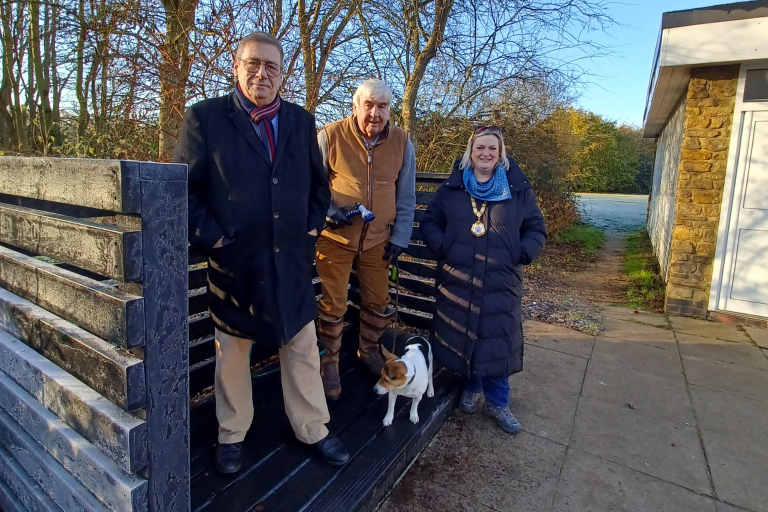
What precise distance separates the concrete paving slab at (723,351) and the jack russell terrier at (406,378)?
292 cm

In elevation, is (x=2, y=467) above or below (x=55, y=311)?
below

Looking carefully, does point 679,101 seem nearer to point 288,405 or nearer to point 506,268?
point 506,268

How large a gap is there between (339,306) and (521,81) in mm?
7540

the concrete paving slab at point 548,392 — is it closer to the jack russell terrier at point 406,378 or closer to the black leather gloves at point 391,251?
the jack russell terrier at point 406,378

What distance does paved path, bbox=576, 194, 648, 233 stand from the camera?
14938 millimetres

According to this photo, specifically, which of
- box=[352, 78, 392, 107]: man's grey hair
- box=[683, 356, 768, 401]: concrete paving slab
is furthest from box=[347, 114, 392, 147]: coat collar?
box=[683, 356, 768, 401]: concrete paving slab

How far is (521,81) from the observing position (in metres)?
8.76

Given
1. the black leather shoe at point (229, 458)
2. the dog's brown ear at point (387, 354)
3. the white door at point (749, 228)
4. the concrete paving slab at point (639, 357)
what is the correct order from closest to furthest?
the black leather shoe at point (229, 458)
the dog's brown ear at point (387, 354)
the concrete paving slab at point (639, 357)
the white door at point (749, 228)

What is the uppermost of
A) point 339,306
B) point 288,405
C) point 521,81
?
point 521,81

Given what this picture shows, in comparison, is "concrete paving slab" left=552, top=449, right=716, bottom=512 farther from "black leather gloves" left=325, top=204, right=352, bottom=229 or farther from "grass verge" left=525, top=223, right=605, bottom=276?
"grass verge" left=525, top=223, right=605, bottom=276

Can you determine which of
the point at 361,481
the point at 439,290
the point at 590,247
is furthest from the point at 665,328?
the point at 590,247

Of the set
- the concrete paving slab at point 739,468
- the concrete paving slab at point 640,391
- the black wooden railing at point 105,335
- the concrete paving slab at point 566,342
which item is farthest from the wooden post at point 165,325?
the concrete paving slab at point 566,342

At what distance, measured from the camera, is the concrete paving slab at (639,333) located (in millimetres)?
4469

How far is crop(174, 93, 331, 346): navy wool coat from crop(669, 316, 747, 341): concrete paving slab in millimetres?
4597
